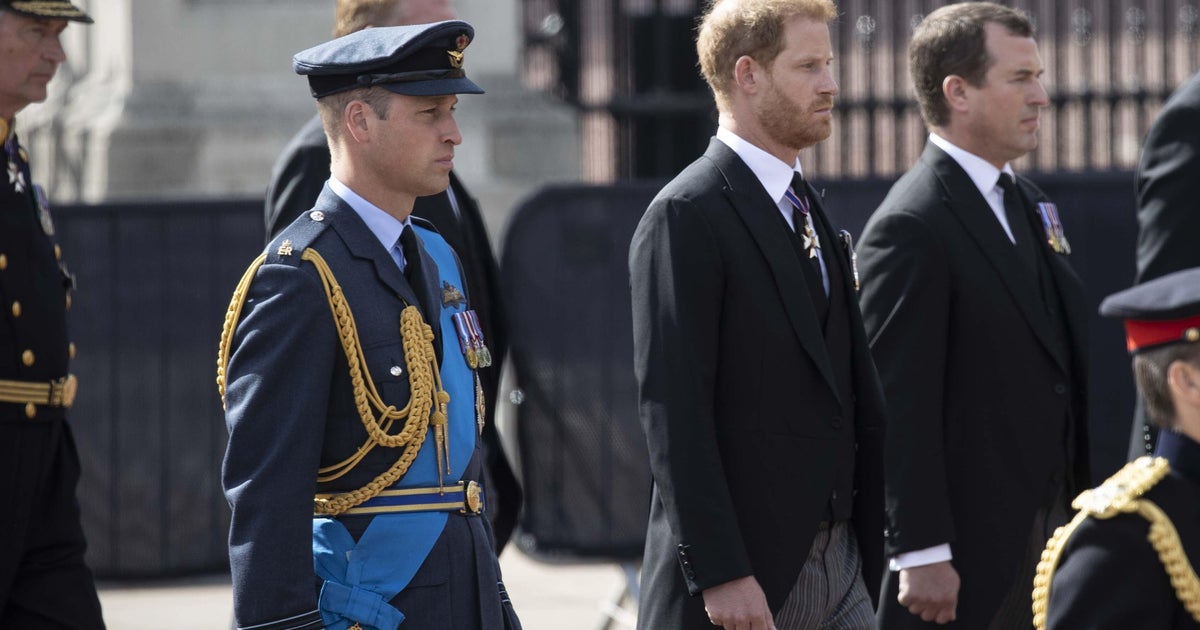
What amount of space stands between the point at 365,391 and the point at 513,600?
4037 millimetres

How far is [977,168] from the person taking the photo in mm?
4676

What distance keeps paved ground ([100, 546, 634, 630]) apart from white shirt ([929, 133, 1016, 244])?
2.56m

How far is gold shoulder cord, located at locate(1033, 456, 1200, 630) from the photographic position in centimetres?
276

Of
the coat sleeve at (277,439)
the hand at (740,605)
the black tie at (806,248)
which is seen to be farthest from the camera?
the black tie at (806,248)

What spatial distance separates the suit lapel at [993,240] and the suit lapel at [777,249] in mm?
786

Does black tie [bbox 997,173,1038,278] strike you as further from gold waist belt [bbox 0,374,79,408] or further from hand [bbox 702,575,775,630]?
gold waist belt [bbox 0,374,79,408]

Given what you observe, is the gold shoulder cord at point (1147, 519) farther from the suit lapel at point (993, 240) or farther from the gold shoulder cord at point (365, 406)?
the suit lapel at point (993, 240)

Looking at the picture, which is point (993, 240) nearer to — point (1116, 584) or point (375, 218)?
point (375, 218)

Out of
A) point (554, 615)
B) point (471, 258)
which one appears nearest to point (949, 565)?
point (471, 258)

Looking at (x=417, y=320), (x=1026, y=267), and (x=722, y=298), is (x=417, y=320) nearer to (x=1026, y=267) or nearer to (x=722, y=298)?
(x=722, y=298)

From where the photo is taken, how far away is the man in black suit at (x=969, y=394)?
14.4ft

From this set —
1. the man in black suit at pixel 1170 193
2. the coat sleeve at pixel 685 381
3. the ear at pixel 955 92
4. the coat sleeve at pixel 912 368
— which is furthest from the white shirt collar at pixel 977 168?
the coat sleeve at pixel 685 381

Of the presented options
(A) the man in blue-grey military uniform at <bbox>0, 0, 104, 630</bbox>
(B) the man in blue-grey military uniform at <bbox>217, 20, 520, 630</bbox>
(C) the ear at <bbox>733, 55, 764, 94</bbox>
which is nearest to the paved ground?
(A) the man in blue-grey military uniform at <bbox>0, 0, 104, 630</bbox>

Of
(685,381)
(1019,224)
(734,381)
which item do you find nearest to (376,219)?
(685,381)
